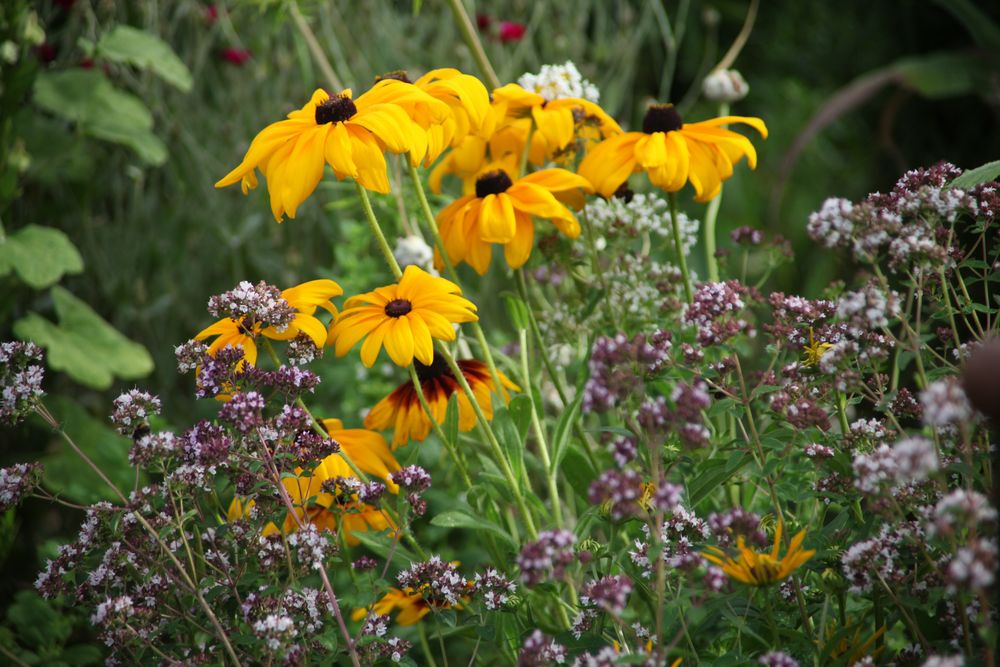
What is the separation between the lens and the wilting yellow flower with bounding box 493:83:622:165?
1.31 m

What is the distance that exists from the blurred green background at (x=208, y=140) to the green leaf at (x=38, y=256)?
10cm

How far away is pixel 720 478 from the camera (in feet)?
3.55

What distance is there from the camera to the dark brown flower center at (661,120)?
4.28ft

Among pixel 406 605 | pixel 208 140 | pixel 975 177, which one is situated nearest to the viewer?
pixel 975 177

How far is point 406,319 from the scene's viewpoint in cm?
110

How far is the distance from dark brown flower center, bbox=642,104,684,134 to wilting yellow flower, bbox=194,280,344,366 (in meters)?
0.45

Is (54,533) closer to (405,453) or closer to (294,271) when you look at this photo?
(294,271)

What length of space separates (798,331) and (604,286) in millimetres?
362

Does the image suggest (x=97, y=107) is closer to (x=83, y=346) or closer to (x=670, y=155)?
(x=83, y=346)

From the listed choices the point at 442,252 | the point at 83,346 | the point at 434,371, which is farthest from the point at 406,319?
the point at 83,346

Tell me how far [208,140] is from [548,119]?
2.00 m

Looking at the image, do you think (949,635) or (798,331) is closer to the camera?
(949,635)

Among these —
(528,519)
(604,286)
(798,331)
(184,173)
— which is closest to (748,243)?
(604,286)

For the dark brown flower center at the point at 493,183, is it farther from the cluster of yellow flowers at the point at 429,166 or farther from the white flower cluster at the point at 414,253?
the white flower cluster at the point at 414,253
